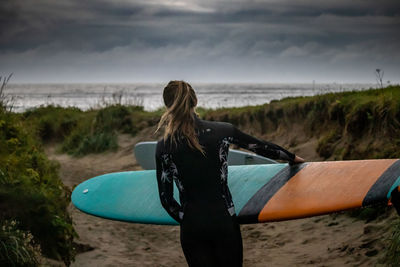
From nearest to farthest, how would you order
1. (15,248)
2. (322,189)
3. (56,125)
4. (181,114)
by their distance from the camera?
(181,114) → (15,248) → (322,189) → (56,125)

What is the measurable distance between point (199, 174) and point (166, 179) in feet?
0.76

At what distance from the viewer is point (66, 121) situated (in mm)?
12070

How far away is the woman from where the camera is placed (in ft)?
7.73

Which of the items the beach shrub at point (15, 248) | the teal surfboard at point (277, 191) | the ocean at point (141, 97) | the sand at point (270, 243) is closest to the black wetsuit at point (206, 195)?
the teal surfboard at point (277, 191)

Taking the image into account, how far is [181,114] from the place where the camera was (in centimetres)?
235

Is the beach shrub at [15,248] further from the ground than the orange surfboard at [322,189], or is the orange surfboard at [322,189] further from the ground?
the orange surfboard at [322,189]

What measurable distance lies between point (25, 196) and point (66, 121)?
8.77 m

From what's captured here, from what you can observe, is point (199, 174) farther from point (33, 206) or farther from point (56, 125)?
point (56, 125)

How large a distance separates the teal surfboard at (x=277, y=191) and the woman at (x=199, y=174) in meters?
0.78

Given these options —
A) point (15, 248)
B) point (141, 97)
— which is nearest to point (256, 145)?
point (15, 248)

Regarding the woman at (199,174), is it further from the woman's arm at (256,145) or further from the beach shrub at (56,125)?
the beach shrub at (56,125)

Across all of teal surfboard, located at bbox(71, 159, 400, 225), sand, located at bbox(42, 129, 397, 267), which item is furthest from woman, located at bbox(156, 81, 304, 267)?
sand, located at bbox(42, 129, 397, 267)

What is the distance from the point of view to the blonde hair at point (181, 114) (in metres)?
2.34

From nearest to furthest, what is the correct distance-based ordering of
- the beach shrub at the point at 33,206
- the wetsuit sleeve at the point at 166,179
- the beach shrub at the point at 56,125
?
1. the wetsuit sleeve at the point at 166,179
2. the beach shrub at the point at 33,206
3. the beach shrub at the point at 56,125
